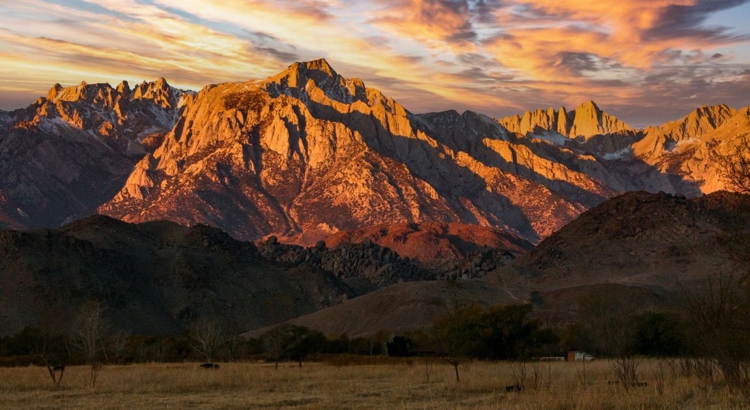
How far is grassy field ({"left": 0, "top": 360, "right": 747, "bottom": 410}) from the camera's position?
31984mm

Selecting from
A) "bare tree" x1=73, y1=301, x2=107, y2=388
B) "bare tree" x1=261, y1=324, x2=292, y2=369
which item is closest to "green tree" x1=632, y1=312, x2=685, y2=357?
"bare tree" x1=261, y1=324, x2=292, y2=369

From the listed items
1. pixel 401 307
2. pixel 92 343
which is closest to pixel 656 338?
pixel 92 343

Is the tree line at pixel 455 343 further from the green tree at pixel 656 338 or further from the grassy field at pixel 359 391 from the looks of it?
Result: the grassy field at pixel 359 391

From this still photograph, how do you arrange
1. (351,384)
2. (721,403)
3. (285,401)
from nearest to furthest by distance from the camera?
1. (721,403)
2. (285,401)
3. (351,384)

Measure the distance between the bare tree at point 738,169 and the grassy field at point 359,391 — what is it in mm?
7244

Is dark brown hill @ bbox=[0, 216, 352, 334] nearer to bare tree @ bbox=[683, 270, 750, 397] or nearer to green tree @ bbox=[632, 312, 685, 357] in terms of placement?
green tree @ bbox=[632, 312, 685, 357]

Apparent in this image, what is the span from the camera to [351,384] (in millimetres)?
49000

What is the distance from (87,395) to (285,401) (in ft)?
36.2

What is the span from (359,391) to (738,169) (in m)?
21.7

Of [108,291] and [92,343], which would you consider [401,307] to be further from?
[92,343]

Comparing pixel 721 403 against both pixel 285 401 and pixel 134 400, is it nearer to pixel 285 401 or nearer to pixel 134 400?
pixel 285 401

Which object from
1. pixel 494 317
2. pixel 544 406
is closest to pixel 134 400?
pixel 544 406

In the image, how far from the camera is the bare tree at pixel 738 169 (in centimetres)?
3019

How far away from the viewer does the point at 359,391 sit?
1750 inches
